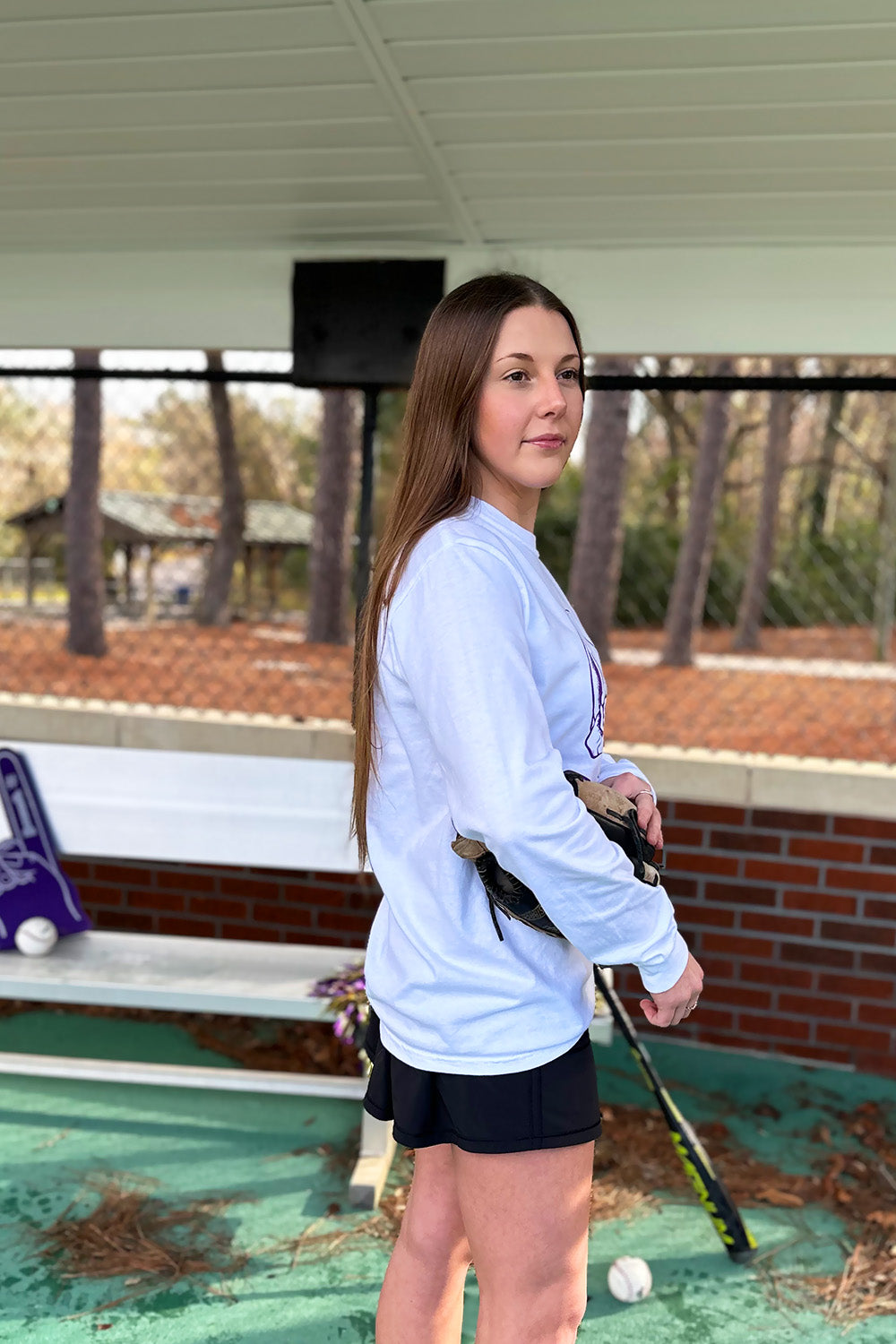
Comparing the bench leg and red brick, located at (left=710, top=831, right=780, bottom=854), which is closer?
the bench leg

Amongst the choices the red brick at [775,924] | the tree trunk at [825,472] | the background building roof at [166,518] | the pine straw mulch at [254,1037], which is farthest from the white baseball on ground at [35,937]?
the tree trunk at [825,472]

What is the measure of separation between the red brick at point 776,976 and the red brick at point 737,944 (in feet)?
0.13

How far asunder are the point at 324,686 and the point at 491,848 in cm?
748

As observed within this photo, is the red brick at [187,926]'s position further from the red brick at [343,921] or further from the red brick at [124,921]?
the red brick at [343,921]

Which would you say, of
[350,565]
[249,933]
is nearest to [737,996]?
[249,933]

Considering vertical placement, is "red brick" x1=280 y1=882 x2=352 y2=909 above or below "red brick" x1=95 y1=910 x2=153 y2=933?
above

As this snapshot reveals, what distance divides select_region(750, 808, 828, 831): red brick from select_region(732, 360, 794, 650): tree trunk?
9620 millimetres

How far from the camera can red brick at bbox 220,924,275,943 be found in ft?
13.5

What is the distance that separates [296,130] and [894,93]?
112 centimetres

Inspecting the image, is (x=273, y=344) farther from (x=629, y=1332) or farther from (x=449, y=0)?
(x=629, y=1332)

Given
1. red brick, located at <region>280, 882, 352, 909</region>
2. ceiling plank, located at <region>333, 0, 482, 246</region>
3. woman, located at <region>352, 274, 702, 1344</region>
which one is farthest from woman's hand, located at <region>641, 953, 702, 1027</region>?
red brick, located at <region>280, 882, 352, 909</region>

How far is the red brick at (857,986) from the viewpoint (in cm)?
357

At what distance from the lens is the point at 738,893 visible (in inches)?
146

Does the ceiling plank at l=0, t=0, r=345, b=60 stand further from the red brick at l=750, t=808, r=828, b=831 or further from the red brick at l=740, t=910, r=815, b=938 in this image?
the red brick at l=740, t=910, r=815, b=938
